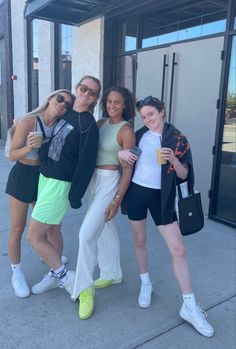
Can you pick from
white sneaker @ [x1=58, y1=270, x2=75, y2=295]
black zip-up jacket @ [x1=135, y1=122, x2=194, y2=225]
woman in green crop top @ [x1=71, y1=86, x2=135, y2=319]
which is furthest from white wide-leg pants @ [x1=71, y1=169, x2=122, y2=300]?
black zip-up jacket @ [x1=135, y1=122, x2=194, y2=225]

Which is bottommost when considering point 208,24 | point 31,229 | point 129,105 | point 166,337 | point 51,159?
point 166,337

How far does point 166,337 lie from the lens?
7.84 ft

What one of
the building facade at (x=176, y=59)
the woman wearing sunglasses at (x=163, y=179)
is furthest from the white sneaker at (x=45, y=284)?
the building facade at (x=176, y=59)

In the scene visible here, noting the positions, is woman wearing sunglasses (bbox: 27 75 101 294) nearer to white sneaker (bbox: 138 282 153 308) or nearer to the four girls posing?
the four girls posing

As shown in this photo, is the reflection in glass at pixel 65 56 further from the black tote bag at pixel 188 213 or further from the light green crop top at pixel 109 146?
the black tote bag at pixel 188 213

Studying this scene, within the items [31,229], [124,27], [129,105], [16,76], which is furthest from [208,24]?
[16,76]

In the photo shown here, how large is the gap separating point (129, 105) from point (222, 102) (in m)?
2.25

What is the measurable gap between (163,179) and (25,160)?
1092 millimetres

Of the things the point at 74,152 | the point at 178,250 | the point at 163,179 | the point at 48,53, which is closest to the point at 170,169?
the point at 163,179

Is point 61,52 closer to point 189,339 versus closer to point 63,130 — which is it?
point 63,130

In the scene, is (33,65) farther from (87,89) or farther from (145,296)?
(145,296)

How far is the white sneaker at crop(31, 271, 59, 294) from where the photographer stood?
287 centimetres

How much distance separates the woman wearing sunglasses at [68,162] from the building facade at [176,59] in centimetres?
247

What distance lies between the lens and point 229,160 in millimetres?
4496
